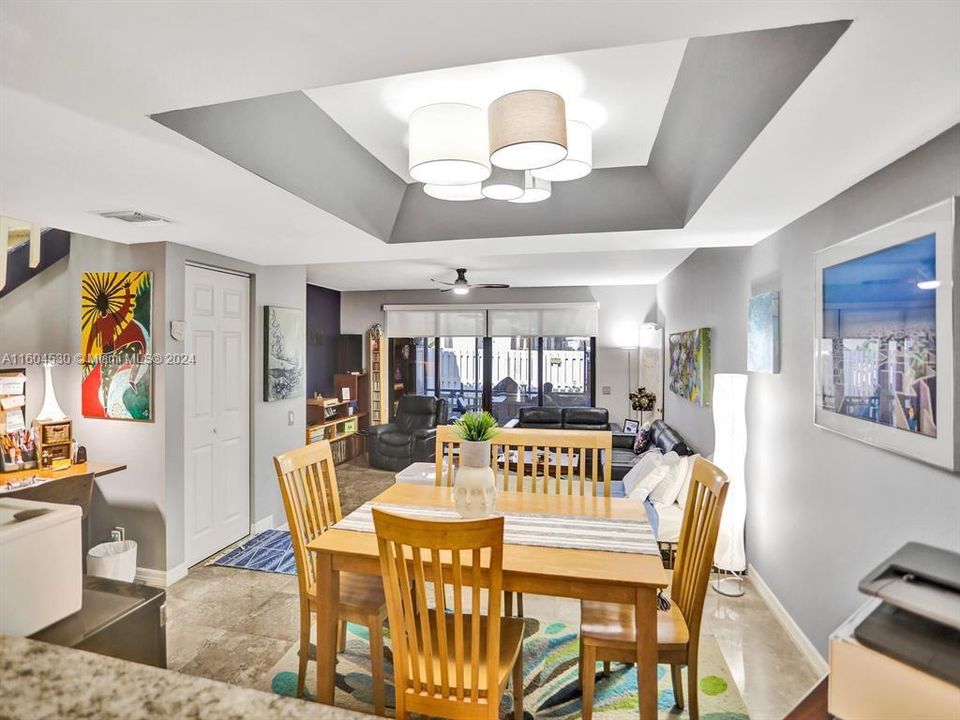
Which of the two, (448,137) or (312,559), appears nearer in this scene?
(448,137)

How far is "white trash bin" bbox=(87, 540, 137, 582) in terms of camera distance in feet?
10.1

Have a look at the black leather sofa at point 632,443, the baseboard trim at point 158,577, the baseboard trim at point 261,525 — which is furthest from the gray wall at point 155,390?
the black leather sofa at point 632,443

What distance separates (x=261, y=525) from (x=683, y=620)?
3.47m

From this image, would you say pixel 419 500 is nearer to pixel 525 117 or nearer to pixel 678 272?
pixel 525 117

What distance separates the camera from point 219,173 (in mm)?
2023

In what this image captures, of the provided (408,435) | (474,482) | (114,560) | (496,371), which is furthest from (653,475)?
(496,371)

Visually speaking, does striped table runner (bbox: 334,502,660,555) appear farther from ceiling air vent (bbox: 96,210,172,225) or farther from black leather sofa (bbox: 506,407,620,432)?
black leather sofa (bbox: 506,407,620,432)

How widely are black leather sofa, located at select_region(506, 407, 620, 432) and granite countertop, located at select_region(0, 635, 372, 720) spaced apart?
5.89 m

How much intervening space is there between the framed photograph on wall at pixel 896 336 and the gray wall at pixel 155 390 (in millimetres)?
3736

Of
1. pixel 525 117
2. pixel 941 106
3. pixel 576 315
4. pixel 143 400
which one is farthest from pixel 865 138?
pixel 576 315

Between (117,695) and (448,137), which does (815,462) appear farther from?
(117,695)

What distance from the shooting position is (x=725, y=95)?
69.4 inches

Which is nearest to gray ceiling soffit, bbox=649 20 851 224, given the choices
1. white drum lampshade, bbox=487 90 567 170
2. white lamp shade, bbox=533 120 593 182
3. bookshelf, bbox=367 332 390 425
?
white lamp shade, bbox=533 120 593 182

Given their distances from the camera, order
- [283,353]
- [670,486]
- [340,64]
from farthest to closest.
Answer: [283,353] < [670,486] < [340,64]
